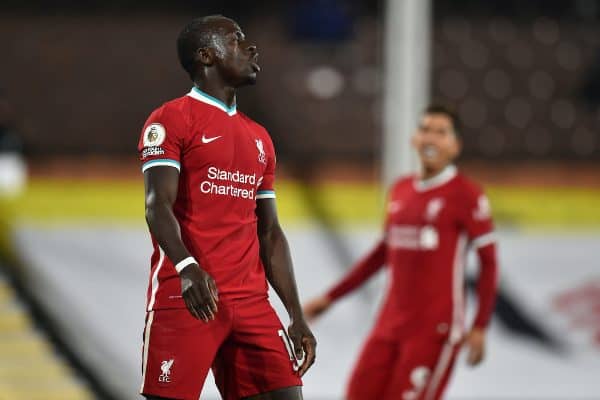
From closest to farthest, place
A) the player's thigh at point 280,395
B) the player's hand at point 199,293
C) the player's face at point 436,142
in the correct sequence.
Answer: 1. the player's hand at point 199,293
2. the player's thigh at point 280,395
3. the player's face at point 436,142

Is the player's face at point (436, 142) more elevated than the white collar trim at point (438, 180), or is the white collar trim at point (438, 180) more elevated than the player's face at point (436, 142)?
the player's face at point (436, 142)

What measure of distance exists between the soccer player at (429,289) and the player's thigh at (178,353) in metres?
1.91

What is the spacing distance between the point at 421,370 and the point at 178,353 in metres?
2.01

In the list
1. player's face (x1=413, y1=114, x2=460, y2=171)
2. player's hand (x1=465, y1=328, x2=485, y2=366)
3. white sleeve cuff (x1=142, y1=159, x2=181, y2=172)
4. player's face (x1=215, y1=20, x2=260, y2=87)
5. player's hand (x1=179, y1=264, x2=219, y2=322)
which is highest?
player's face (x1=215, y1=20, x2=260, y2=87)

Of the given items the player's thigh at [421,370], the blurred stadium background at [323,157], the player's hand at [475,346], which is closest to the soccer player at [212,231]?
the player's thigh at [421,370]

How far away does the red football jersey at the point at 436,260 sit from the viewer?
5547mm

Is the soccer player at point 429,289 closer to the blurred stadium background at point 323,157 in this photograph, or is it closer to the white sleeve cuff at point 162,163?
the white sleeve cuff at point 162,163

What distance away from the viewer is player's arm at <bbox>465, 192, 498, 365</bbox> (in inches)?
219

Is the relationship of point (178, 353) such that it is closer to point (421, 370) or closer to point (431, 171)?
point (421, 370)

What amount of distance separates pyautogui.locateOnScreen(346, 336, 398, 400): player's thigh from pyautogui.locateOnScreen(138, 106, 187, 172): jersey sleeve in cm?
215

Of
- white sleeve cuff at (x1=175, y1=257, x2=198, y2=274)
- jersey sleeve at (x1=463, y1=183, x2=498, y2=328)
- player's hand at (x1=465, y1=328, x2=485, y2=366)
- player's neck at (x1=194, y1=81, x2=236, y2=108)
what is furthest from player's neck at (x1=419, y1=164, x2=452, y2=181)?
white sleeve cuff at (x1=175, y1=257, x2=198, y2=274)

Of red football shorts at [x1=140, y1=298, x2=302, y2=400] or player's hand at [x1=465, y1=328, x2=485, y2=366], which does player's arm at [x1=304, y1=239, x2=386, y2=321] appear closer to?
player's hand at [x1=465, y1=328, x2=485, y2=366]

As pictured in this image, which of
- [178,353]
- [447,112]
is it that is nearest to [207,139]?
[178,353]

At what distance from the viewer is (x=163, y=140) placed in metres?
3.62
